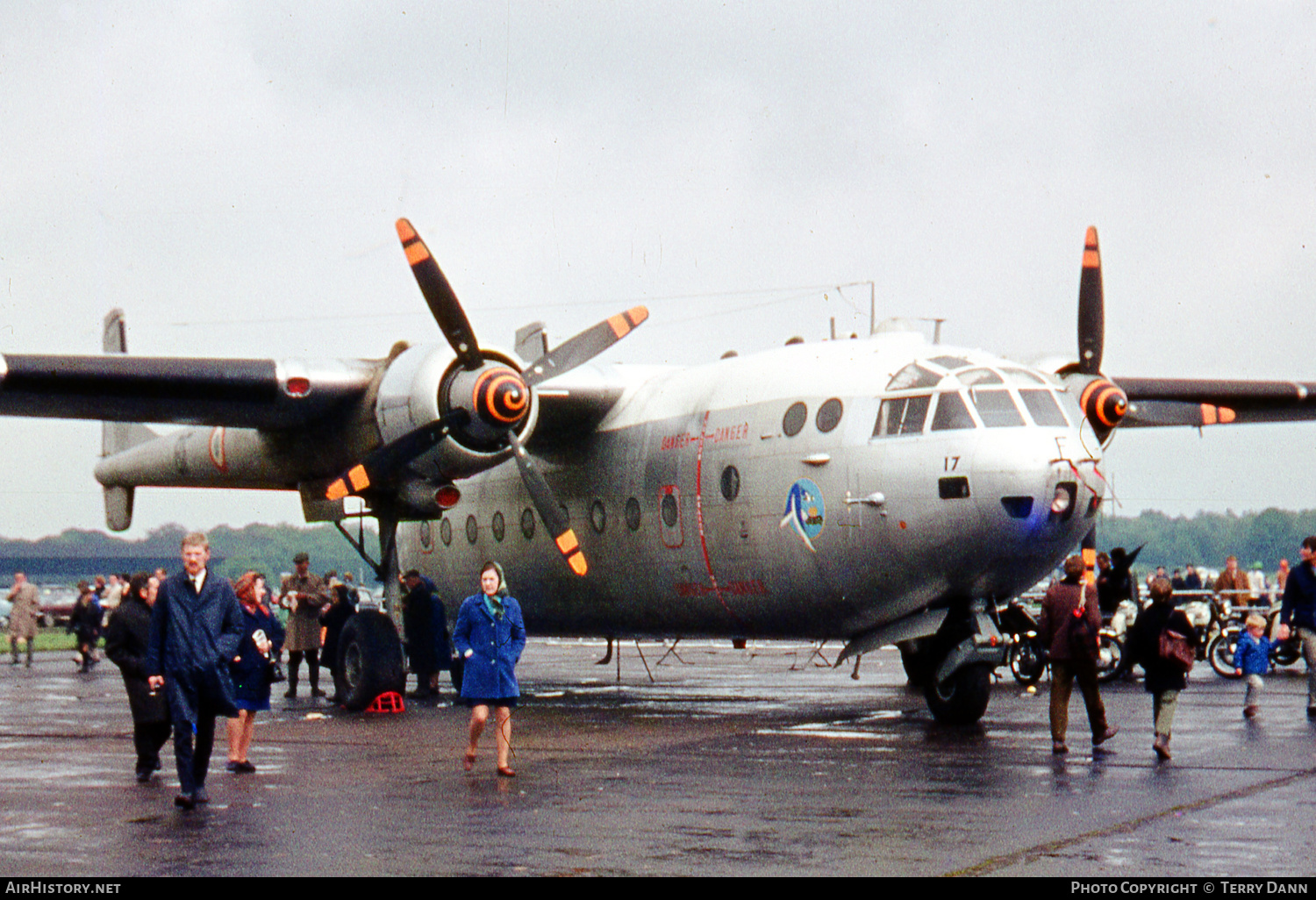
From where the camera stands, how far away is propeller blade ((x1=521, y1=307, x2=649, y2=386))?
55.6ft

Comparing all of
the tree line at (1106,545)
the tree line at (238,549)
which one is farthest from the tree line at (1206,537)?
the tree line at (238,549)

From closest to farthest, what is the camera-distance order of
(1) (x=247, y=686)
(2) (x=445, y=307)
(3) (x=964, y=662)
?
(1) (x=247, y=686) < (3) (x=964, y=662) < (2) (x=445, y=307)

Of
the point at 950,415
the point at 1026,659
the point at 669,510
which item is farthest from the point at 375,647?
the point at 1026,659

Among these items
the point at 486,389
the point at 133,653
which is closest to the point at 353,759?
the point at 133,653

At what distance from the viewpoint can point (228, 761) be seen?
1181 cm

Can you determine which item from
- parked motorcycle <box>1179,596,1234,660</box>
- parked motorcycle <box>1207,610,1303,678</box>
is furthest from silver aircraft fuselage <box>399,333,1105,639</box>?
parked motorcycle <box>1179,596,1234,660</box>

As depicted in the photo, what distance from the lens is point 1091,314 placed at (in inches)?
663

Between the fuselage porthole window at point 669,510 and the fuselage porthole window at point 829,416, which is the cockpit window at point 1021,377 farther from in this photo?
the fuselage porthole window at point 669,510

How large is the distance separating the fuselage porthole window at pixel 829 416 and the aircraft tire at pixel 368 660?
6.17m

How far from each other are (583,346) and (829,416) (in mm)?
4005

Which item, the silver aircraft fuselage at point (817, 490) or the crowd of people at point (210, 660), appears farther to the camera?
the silver aircraft fuselage at point (817, 490)

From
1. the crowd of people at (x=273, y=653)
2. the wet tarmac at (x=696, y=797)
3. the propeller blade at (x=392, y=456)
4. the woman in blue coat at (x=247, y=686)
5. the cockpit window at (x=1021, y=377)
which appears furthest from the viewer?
the propeller blade at (x=392, y=456)

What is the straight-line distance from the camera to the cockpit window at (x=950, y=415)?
13.4m

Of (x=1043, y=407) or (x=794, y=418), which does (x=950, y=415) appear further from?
(x=794, y=418)
